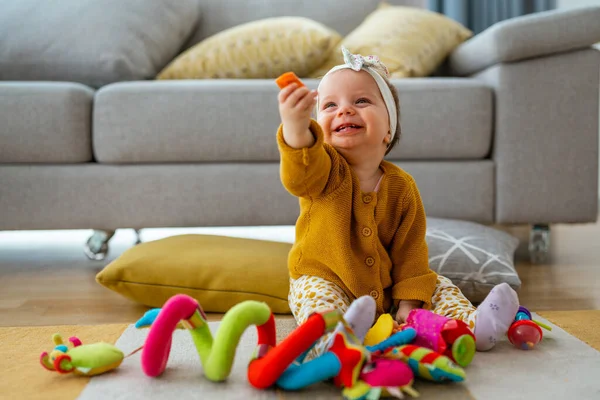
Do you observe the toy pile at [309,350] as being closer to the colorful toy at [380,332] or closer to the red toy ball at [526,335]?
A: the colorful toy at [380,332]

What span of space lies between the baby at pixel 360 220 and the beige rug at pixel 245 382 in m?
0.09

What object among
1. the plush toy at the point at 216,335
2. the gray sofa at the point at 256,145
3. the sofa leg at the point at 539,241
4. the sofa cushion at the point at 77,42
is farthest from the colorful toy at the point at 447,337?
the sofa cushion at the point at 77,42

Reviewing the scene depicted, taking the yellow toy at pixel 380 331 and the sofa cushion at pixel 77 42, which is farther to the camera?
the sofa cushion at pixel 77 42

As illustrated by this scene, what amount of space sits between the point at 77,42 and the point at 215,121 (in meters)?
0.66

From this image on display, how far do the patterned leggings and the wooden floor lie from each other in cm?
30

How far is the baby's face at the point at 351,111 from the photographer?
1.04 m

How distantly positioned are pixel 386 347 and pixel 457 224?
76cm

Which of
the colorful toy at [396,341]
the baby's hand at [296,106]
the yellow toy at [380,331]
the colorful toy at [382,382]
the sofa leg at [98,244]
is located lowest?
the sofa leg at [98,244]

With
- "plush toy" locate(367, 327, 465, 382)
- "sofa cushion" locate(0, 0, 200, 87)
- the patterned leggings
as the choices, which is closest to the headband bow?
the patterned leggings

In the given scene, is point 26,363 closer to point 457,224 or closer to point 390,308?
point 390,308

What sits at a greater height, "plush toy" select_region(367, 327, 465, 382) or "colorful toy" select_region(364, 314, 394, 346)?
"plush toy" select_region(367, 327, 465, 382)

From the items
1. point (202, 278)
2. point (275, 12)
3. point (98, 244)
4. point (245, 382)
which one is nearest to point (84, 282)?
point (98, 244)

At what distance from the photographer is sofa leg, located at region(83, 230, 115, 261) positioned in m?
1.78

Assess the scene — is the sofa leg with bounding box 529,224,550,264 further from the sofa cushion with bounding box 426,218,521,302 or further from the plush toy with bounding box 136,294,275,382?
the plush toy with bounding box 136,294,275,382
